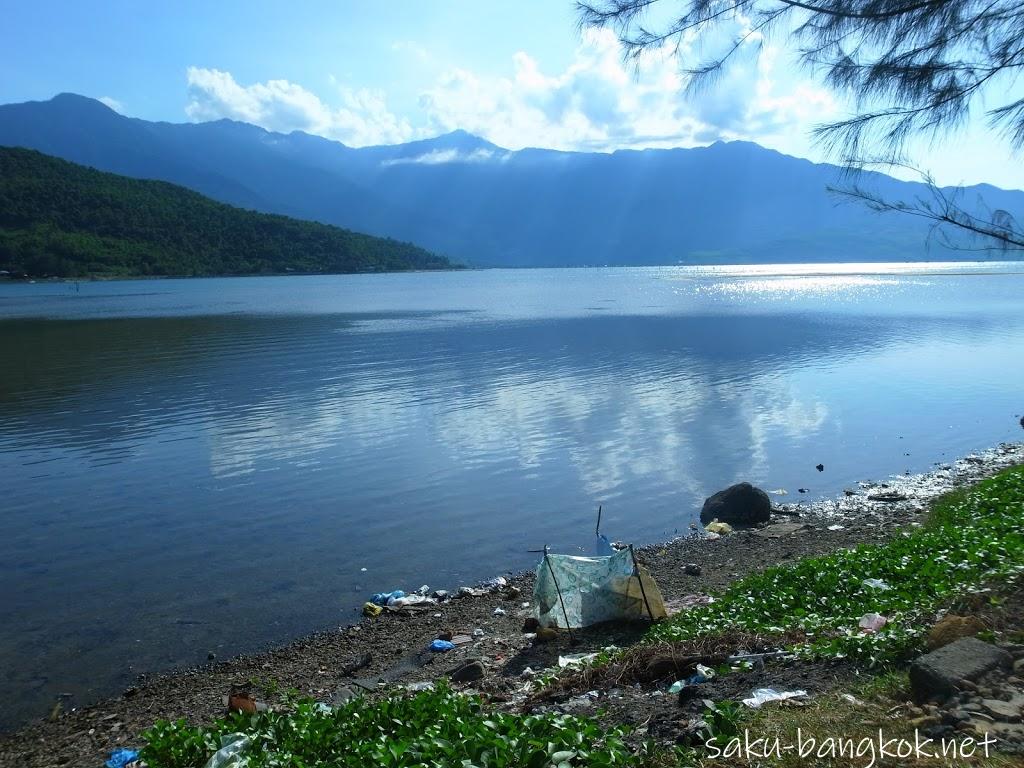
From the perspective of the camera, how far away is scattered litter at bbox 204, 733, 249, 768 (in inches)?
240

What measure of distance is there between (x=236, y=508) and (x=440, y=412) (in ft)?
38.8

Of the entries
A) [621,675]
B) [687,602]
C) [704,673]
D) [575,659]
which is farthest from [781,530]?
[704,673]

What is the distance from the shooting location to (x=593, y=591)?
11062 millimetres

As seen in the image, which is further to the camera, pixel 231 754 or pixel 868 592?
pixel 868 592

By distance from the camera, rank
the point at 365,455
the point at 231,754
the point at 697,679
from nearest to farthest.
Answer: the point at 231,754 → the point at 697,679 → the point at 365,455

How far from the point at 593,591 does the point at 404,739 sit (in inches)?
212

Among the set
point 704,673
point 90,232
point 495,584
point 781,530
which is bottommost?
point 495,584

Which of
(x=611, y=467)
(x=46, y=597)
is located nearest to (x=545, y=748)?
(x=46, y=597)

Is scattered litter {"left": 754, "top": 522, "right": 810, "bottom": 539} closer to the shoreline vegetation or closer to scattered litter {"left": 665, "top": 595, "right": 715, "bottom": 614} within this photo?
the shoreline vegetation

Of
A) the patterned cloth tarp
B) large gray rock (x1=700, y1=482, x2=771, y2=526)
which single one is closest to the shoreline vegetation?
the patterned cloth tarp

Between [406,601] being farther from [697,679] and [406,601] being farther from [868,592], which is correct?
[868,592]

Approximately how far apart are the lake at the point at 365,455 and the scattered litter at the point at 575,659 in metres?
4.69

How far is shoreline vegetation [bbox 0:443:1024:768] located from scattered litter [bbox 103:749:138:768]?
57 cm

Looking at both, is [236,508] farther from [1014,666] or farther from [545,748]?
[1014,666]
